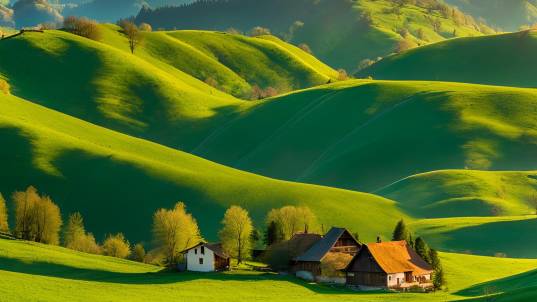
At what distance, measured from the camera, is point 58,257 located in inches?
3905

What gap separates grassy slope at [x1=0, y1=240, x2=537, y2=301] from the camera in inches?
3046

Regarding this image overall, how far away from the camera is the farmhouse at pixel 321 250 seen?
10206 centimetres

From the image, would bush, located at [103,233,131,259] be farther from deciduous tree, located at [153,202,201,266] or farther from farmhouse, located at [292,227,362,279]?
farmhouse, located at [292,227,362,279]

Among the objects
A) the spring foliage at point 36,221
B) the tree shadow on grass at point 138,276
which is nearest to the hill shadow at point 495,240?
the tree shadow on grass at point 138,276

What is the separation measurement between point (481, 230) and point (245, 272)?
61.3 m

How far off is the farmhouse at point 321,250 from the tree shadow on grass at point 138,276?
3.44 m

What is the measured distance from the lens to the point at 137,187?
156m

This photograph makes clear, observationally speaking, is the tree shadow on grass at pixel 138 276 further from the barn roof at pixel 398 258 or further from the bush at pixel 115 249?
the bush at pixel 115 249

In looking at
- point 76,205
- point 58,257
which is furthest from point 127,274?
point 76,205

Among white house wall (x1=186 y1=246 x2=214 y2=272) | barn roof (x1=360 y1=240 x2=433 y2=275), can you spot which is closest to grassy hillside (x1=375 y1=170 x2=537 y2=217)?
barn roof (x1=360 y1=240 x2=433 y2=275)

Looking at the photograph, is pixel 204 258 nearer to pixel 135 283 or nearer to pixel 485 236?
pixel 135 283

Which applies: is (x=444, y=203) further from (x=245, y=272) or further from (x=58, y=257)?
(x=58, y=257)

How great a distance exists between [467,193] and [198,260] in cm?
9488

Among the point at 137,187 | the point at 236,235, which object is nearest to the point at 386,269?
the point at 236,235
